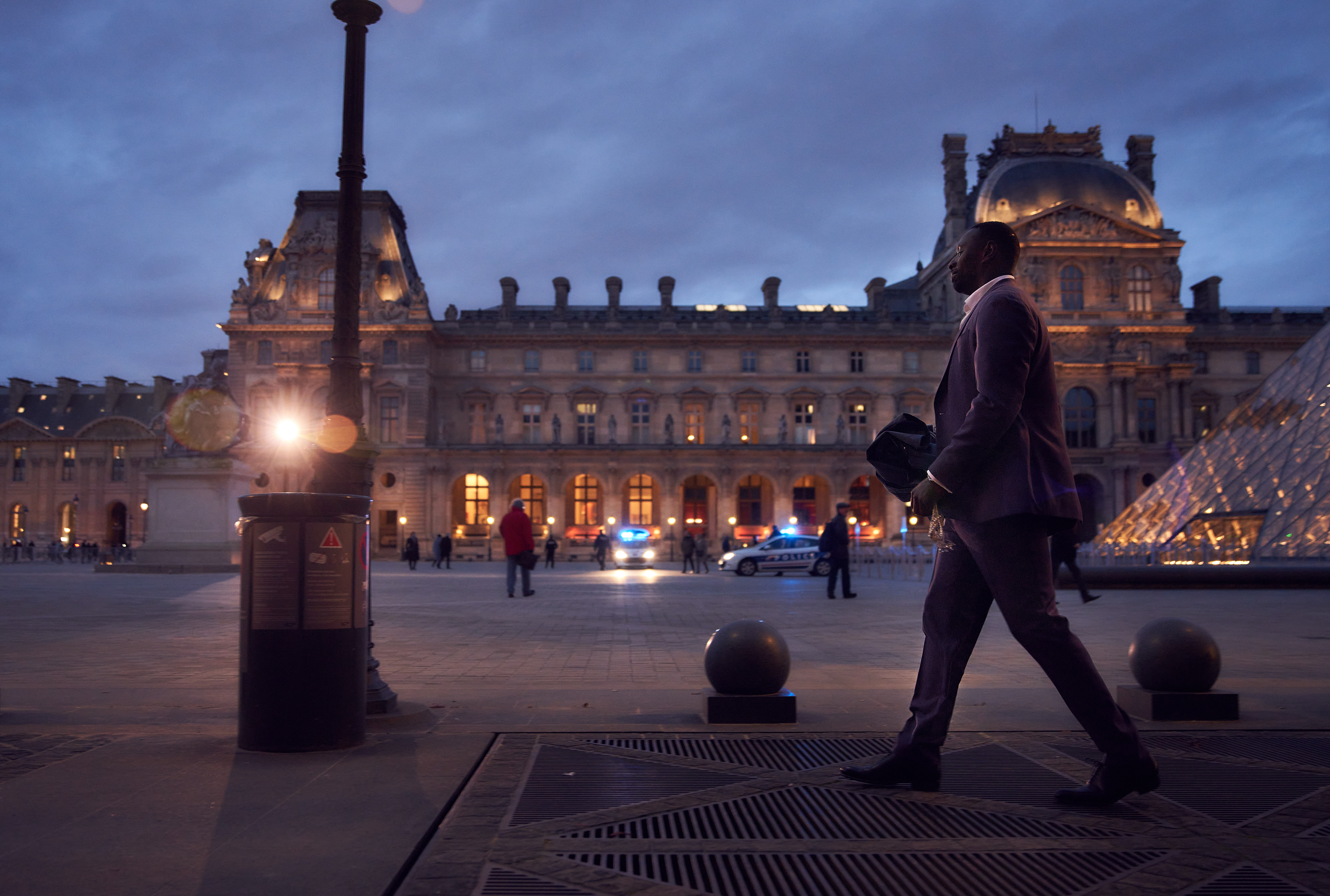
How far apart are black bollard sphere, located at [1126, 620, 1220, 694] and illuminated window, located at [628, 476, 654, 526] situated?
155 feet

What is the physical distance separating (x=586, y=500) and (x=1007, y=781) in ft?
161

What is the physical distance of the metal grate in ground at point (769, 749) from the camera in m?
4.43

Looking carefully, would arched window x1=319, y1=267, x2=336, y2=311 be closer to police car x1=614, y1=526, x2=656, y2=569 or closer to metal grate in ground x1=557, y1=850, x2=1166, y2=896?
police car x1=614, y1=526, x2=656, y2=569

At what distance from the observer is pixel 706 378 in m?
53.7

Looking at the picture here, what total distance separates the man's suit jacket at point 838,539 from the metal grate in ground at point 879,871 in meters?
14.7

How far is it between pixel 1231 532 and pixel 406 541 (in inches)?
1395

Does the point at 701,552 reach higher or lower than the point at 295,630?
lower

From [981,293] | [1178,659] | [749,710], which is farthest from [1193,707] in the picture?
[981,293]

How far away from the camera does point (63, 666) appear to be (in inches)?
304

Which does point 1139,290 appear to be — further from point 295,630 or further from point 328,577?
point 295,630

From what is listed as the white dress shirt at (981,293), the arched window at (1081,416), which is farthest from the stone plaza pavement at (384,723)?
the arched window at (1081,416)

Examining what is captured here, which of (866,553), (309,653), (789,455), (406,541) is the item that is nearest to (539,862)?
(309,653)

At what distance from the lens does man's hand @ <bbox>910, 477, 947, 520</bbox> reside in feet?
12.0

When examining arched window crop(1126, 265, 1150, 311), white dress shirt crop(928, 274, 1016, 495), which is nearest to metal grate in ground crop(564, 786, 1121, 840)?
white dress shirt crop(928, 274, 1016, 495)
